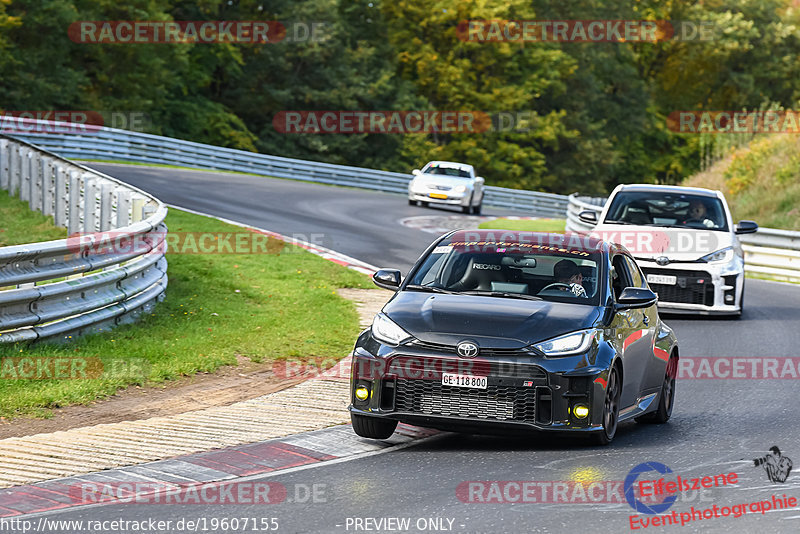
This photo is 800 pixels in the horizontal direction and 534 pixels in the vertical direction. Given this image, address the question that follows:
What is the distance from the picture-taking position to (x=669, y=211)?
59.0 ft

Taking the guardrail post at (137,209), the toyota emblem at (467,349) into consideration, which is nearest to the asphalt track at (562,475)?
the toyota emblem at (467,349)

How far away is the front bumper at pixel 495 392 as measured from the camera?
8500mm

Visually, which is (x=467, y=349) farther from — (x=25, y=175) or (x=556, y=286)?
(x=25, y=175)

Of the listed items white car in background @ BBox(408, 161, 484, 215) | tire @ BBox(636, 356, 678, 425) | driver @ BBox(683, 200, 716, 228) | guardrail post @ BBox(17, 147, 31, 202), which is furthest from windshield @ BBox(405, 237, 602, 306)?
white car in background @ BBox(408, 161, 484, 215)

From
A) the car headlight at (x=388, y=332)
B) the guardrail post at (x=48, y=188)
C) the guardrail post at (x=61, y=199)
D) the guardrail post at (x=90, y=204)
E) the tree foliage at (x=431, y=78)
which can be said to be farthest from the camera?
the tree foliage at (x=431, y=78)

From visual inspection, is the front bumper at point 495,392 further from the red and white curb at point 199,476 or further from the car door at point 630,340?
the car door at point 630,340

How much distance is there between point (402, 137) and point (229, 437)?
5381 centimetres

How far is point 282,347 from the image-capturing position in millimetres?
13180

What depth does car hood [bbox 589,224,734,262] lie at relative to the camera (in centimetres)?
1709

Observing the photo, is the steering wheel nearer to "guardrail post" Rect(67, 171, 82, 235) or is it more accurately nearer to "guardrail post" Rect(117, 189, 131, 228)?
"guardrail post" Rect(117, 189, 131, 228)

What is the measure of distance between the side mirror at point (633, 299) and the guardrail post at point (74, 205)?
488 inches

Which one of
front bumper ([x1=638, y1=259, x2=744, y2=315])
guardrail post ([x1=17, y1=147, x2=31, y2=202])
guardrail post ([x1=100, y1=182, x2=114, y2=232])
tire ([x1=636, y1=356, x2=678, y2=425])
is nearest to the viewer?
tire ([x1=636, y1=356, x2=678, y2=425])

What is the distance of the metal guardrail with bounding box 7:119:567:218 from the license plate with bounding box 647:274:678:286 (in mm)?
24362

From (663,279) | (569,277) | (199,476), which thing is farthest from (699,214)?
(199,476)
